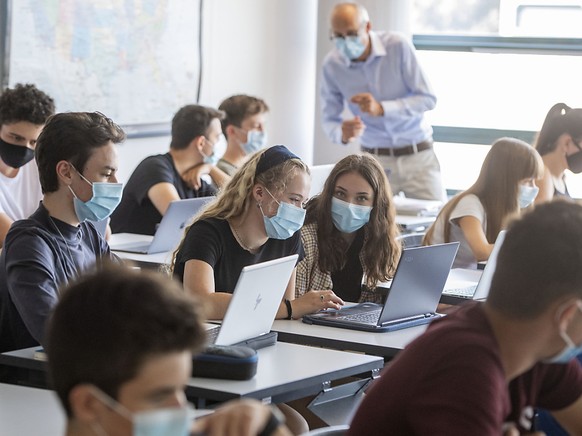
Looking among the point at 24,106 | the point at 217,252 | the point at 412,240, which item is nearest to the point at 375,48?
the point at 412,240

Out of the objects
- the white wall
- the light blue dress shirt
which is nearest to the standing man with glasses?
the light blue dress shirt

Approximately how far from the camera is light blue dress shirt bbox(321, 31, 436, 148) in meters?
6.91

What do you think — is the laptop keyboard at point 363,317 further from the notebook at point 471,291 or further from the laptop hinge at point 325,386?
the laptop hinge at point 325,386

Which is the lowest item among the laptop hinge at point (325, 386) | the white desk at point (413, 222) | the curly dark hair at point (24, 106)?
the white desk at point (413, 222)

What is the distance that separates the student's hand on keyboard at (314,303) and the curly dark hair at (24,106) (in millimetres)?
1601

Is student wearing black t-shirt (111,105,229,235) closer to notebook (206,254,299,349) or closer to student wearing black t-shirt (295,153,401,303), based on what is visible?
student wearing black t-shirt (295,153,401,303)

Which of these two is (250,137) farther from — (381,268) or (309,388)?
(309,388)

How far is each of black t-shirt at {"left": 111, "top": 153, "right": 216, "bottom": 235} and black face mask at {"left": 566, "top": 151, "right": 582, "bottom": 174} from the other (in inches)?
75.0

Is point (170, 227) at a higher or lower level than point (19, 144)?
lower

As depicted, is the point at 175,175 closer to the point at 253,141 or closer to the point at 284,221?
the point at 253,141

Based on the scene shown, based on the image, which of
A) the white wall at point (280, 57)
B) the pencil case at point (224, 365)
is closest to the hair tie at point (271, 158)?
the pencil case at point (224, 365)

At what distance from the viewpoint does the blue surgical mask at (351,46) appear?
6793 mm

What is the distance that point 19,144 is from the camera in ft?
15.3

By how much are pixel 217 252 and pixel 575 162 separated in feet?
8.64
